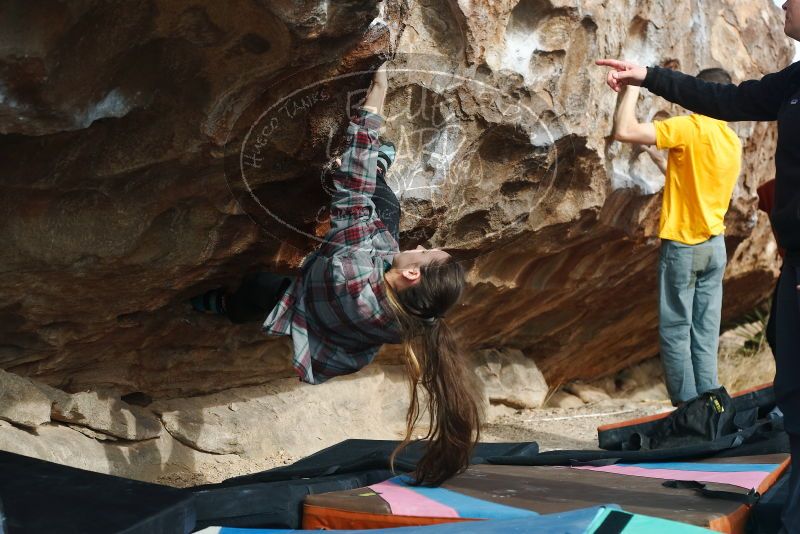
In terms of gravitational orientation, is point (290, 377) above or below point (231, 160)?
below

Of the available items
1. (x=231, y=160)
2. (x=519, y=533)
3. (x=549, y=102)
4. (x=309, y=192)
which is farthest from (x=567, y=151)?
(x=519, y=533)

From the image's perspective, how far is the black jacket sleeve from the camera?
2559mm

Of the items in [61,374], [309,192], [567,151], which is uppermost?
[567,151]

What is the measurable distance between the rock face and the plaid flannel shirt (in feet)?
0.61

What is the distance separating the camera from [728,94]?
2.68 metres

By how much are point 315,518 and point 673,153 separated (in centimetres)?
247

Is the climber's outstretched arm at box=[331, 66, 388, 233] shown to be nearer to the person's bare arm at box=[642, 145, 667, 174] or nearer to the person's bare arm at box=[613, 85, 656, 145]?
the person's bare arm at box=[613, 85, 656, 145]

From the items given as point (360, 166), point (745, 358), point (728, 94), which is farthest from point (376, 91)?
point (745, 358)

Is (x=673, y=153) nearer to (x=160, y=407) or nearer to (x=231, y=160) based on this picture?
(x=231, y=160)

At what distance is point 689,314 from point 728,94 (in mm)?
1453

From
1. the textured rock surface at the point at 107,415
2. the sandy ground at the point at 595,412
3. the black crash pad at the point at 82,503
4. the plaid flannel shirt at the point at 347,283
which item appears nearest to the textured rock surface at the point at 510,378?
the sandy ground at the point at 595,412

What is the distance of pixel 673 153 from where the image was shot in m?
4.06

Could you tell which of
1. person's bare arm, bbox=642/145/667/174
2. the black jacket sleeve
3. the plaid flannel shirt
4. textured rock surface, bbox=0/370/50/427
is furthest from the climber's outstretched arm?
person's bare arm, bbox=642/145/667/174

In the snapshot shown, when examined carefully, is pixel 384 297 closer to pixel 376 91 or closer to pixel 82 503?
pixel 376 91
